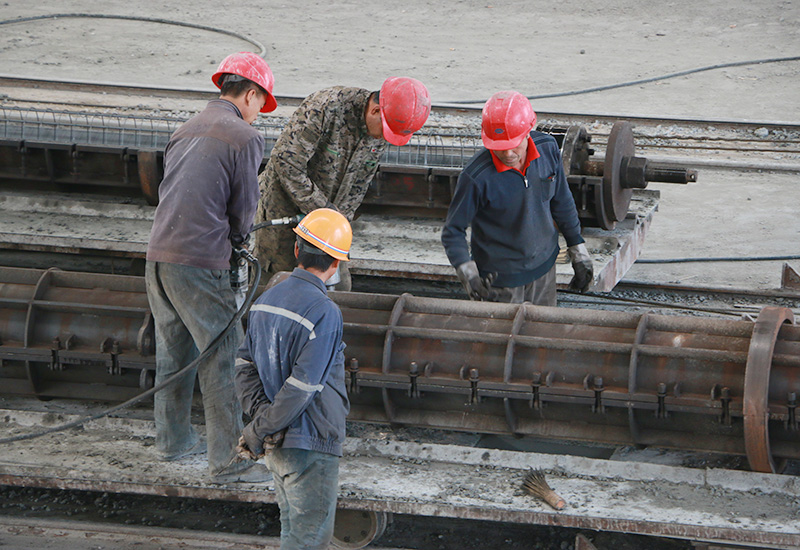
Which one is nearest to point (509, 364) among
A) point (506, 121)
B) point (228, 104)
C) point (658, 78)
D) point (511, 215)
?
point (511, 215)

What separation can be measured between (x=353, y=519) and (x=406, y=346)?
809 mm

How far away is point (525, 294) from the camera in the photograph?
4.88 meters

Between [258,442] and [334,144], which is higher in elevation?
[334,144]

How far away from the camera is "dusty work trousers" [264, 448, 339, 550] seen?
131 inches

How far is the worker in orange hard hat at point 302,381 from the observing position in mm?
3174

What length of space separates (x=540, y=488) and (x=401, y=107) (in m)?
1.80

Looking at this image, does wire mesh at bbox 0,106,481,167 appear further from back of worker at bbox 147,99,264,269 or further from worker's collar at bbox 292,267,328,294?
worker's collar at bbox 292,267,328,294

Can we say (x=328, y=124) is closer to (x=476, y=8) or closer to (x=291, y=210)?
(x=291, y=210)

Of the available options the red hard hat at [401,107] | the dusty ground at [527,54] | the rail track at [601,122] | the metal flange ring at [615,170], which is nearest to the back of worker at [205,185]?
the red hard hat at [401,107]

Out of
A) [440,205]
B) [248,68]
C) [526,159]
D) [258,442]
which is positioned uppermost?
[248,68]

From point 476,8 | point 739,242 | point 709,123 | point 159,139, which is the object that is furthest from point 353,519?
point 476,8

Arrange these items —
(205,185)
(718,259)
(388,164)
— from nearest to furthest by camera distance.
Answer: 1. (205,185)
2. (388,164)
3. (718,259)

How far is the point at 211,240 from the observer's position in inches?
150

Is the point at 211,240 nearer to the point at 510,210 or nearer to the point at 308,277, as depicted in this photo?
the point at 308,277
